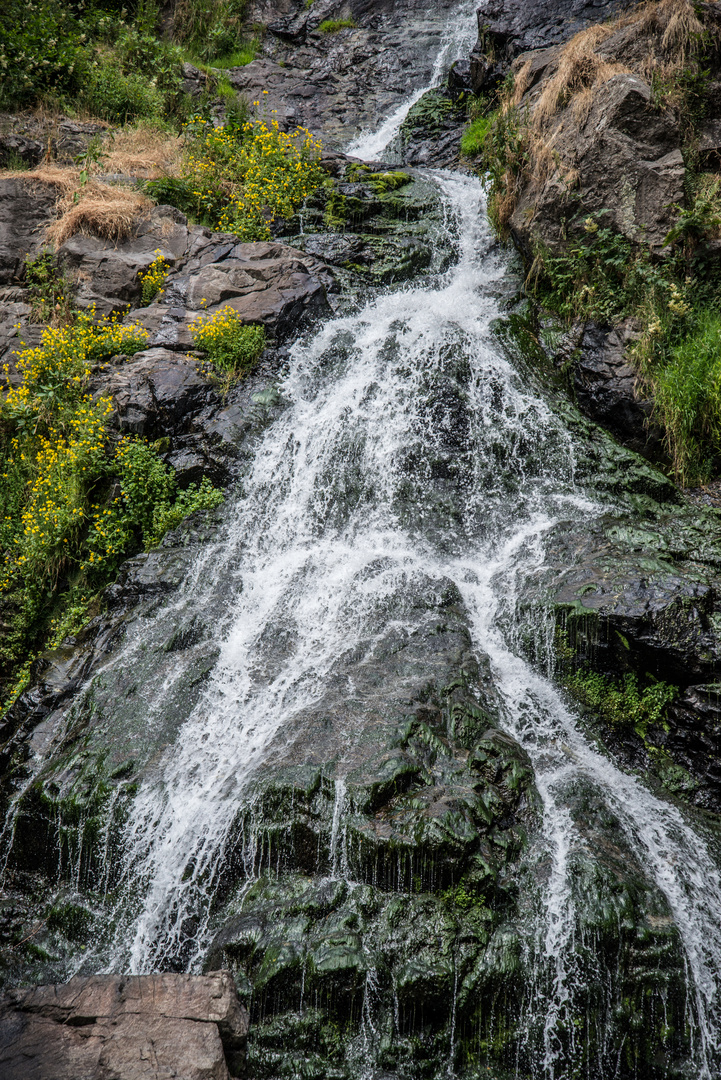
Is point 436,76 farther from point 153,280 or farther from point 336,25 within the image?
point 153,280

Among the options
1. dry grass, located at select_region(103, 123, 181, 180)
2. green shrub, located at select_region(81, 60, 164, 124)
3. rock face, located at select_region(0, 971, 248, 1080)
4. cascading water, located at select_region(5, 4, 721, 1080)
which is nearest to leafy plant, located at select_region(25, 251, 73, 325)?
dry grass, located at select_region(103, 123, 181, 180)

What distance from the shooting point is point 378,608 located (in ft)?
18.1

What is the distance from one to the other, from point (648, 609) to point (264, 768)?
3167 mm

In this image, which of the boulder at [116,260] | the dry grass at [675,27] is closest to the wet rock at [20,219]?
the boulder at [116,260]

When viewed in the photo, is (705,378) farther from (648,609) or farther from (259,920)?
(259,920)

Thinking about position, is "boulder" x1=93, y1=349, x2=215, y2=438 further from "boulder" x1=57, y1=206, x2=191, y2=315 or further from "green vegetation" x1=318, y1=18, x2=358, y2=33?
"green vegetation" x1=318, y1=18, x2=358, y2=33

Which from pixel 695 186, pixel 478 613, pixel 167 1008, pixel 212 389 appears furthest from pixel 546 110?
pixel 167 1008

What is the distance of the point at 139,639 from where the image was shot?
560 centimetres

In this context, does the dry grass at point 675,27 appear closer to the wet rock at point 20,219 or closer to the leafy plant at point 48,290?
the leafy plant at point 48,290

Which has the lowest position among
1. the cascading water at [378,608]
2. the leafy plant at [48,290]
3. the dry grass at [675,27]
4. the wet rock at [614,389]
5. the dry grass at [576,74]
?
the cascading water at [378,608]

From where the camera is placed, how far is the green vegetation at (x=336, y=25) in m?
16.6

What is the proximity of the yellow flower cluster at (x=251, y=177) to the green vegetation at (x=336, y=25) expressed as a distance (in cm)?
840

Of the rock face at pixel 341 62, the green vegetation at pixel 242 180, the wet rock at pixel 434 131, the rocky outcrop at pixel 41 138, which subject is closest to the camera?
the green vegetation at pixel 242 180

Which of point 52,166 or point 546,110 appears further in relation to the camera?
point 52,166
